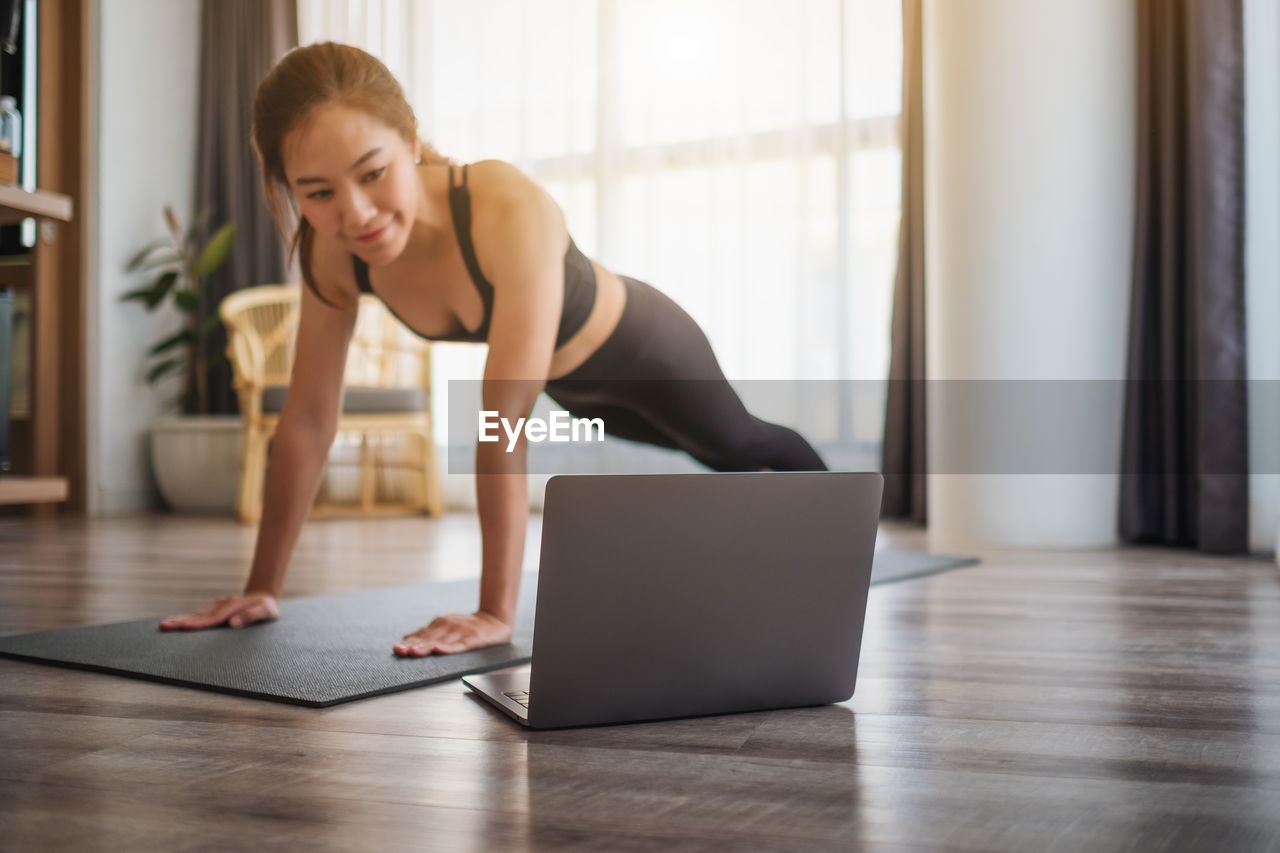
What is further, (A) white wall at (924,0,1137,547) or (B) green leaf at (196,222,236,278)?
(B) green leaf at (196,222,236,278)

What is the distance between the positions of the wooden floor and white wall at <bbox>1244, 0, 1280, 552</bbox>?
122 cm

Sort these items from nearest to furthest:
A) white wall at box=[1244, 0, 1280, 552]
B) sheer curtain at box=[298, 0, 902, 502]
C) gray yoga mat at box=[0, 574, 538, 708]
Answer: gray yoga mat at box=[0, 574, 538, 708] → white wall at box=[1244, 0, 1280, 552] → sheer curtain at box=[298, 0, 902, 502]

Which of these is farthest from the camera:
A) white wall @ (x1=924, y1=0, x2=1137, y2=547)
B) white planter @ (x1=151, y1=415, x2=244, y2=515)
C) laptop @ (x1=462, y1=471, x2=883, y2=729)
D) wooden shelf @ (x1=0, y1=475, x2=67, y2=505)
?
white planter @ (x1=151, y1=415, x2=244, y2=515)

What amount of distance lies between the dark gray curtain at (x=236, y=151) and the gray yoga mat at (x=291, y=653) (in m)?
2.86

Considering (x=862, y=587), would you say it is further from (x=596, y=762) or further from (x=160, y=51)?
(x=160, y=51)

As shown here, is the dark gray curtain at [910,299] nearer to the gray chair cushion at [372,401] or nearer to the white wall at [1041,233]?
the white wall at [1041,233]

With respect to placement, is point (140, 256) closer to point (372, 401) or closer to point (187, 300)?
point (187, 300)

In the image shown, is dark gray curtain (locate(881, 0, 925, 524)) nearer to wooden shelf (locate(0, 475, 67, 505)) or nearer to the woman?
the woman

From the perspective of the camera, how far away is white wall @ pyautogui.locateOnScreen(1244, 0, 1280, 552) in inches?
99.7

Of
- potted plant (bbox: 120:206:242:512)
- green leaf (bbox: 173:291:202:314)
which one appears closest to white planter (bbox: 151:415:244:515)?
potted plant (bbox: 120:206:242:512)

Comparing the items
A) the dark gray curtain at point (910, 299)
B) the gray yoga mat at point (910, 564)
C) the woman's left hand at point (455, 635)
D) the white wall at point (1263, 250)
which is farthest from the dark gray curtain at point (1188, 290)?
the woman's left hand at point (455, 635)

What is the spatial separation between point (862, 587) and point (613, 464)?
9.22 ft

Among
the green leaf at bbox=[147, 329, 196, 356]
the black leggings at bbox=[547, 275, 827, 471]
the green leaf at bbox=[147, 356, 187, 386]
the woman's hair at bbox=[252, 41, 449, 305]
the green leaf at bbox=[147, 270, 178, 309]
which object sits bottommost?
the black leggings at bbox=[547, 275, 827, 471]

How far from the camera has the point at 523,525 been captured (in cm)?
141
